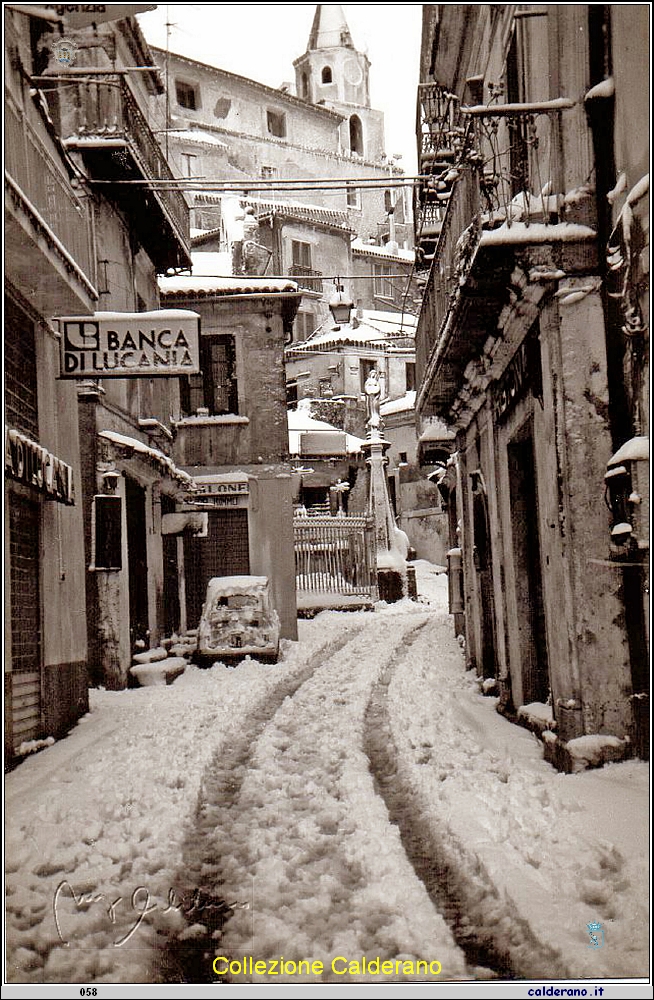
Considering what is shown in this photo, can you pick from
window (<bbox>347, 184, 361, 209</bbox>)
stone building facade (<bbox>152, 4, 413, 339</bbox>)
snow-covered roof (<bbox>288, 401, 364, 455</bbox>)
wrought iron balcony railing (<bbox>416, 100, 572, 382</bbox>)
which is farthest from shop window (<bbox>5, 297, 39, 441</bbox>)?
window (<bbox>347, 184, 361, 209</bbox>)

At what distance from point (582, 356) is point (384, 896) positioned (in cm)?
402

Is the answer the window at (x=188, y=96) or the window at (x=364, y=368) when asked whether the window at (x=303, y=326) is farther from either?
the window at (x=188, y=96)

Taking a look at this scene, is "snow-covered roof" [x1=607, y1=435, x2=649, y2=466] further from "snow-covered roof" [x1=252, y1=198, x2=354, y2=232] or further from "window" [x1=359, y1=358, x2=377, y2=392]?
"window" [x1=359, y1=358, x2=377, y2=392]

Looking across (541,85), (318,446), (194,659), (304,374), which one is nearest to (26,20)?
(541,85)

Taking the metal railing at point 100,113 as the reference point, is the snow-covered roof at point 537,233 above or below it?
below

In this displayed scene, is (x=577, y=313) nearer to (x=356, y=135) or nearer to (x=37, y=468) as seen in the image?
(x=37, y=468)

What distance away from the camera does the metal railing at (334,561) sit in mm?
26391

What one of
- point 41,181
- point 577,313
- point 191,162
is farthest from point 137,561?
point 191,162

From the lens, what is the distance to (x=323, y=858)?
543cm

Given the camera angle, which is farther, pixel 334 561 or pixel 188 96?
pixel 188 96

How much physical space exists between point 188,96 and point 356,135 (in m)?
16.2
